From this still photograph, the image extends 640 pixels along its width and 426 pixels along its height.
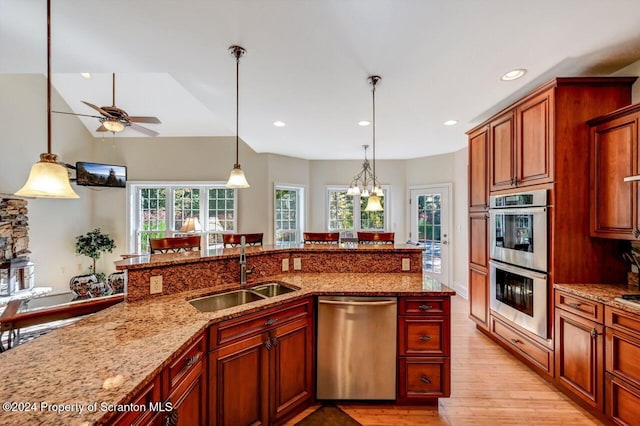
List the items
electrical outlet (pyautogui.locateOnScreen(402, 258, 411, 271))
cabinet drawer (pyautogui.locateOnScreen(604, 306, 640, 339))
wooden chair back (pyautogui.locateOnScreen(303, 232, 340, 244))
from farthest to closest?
1. wooden chair back (pyautogui.locateOnScreen(303, 232, 340, 244))
2. electrical outlet (pyautogui.locateOnScreen(402, 258, 411, 271))
3. cabinet drawer (pyautogui.locateOnScreen(604, 306, 640, 339))

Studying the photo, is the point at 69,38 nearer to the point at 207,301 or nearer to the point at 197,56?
the point at 197,56

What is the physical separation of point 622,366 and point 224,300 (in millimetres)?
2662

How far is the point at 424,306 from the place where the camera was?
6.52 feet

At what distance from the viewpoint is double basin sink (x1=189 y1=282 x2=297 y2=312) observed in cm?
186

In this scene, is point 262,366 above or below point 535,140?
below

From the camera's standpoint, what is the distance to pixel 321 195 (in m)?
5.87

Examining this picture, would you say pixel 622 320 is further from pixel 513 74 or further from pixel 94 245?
pixel 94 245

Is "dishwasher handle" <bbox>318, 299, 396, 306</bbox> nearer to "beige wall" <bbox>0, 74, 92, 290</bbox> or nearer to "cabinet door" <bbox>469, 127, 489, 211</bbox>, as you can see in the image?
"cabinet door" <bbox>469, 127, 489, 211</bbox>

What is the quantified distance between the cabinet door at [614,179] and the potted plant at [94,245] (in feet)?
23.1

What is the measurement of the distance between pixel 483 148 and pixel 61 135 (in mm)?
6878

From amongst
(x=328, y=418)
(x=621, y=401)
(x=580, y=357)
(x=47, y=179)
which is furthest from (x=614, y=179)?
(x=47, y=179)

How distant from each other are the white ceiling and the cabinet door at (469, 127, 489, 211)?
0.29 meters

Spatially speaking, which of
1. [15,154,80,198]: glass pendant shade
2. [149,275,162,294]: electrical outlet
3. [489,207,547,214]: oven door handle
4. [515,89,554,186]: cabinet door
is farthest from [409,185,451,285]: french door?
[15,154,80,198]: glass pendant shade

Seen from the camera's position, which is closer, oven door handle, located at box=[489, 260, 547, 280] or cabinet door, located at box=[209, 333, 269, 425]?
cabinet door, located at box=[209, 333, 269, 425]
